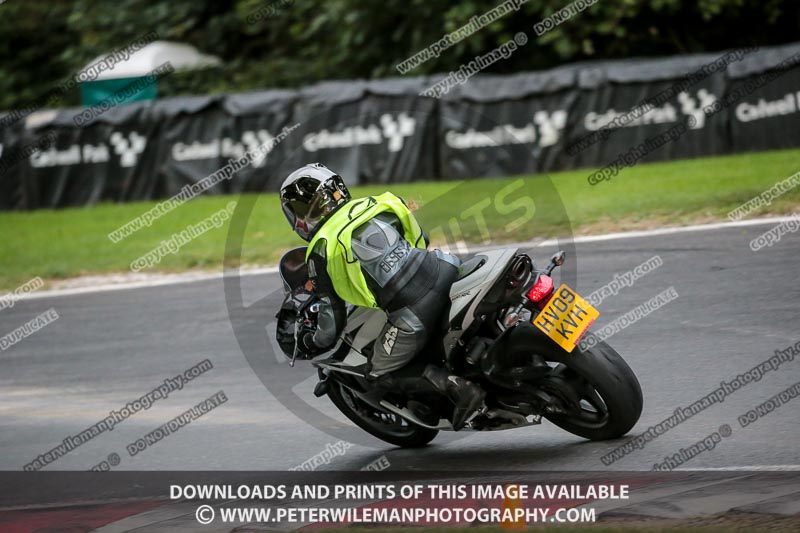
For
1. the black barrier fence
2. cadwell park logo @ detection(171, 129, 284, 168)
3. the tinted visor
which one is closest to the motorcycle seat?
the tinted visor

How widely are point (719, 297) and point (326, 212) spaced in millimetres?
4334

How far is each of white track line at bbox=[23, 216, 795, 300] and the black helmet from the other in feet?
19.4

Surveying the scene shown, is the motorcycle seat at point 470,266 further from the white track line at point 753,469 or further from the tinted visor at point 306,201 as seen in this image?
the white track line at point 753,469

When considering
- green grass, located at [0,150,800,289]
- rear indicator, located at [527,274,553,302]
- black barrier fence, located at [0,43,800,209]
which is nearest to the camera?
rear indicator, located at [527,274,553,302]

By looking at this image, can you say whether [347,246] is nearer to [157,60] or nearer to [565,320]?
[565,320]

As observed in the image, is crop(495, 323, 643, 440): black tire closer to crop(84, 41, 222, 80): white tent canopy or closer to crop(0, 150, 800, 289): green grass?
crop(0, 150, 800, 289): green grass

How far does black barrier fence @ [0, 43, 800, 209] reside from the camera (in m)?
16.2

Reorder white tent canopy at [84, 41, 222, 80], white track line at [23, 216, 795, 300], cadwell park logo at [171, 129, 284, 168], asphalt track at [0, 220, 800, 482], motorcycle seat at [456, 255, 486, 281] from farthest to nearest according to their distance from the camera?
white tent canopy at [84, 41, 222, 80] < cadwell park logo at [171, 129, 284, 168] < white track line at [23, 216, 795, 300] < asphalt track at [0, 220, 800, 482] < motorcycle seat at [456, 255, 486, 281]

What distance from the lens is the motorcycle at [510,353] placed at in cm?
579

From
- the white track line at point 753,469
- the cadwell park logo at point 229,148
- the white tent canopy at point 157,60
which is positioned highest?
the white track line at point 753,469

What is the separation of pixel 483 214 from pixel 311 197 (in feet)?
22.7

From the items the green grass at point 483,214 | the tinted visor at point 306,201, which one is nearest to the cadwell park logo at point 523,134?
the green grass at point 483,214

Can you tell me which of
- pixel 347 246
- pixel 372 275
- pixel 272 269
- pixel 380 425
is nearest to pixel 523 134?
pixel 272 269

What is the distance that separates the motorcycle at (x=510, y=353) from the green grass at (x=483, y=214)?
164 inches
